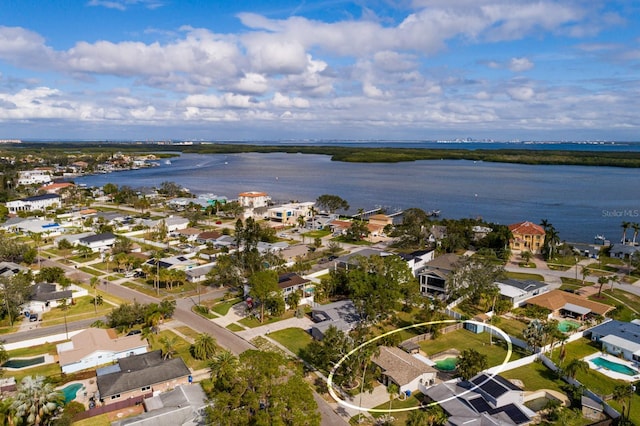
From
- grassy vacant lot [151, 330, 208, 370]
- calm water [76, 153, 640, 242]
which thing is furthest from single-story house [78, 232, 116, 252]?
calm water [76, 153, 640, 242]

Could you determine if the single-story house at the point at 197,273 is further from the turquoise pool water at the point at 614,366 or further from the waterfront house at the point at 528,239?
the waterfront house at the point at 528,239

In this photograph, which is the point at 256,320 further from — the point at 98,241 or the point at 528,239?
the point at 528,239

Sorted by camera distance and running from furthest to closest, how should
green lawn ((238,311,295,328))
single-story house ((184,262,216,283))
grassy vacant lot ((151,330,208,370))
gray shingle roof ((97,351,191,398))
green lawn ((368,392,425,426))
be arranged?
single-story house ((184,262,216,283)) → green lawn ((238,311,295,328)) → grassy vacant lot ((151,330,208,370)) → gray shingle roof ((97,351,191,398)) → green lawn ((368,392,425,426))

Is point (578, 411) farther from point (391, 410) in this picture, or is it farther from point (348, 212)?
point (348, 212)

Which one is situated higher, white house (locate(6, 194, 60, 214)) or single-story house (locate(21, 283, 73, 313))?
white house (locate(6, 194, 60, 214))

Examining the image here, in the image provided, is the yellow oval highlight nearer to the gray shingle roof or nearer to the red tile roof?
the gray shingle roof

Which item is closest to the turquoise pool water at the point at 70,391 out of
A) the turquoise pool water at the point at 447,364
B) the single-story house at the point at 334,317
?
the single-story house at the point at 334,317

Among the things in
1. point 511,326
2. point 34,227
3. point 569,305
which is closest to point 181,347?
point 511,326
